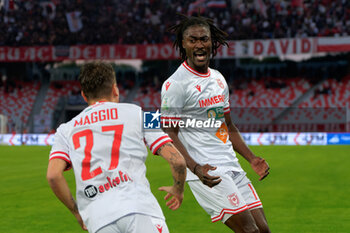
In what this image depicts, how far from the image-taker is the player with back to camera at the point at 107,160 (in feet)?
10.2

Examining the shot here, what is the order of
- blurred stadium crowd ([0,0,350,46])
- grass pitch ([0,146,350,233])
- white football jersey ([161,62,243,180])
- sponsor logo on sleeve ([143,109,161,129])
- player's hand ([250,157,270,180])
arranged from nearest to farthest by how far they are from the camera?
sponsor logo on sleeve ([143,109,161,129])
white football jersey ([161,62,243,180])
player's hand ([250,157,270,180])
grass pitch ([0,146,350,233])
blurred stadium crowd ([0,0,350,46])

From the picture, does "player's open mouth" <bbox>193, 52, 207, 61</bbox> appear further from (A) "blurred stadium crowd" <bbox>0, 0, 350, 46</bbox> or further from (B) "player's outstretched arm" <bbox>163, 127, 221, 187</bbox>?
(A) "blurred stadium crowd" <bbox>0, 0, 350, 46</bbox>

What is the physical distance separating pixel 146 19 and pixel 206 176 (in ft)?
114

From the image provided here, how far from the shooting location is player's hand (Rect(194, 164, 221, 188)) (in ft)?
15.5

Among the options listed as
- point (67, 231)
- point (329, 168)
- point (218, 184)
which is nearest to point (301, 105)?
point (329, 168)

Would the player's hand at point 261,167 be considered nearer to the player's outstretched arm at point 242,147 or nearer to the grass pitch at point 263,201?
the player's outstretched arm at point 242,147

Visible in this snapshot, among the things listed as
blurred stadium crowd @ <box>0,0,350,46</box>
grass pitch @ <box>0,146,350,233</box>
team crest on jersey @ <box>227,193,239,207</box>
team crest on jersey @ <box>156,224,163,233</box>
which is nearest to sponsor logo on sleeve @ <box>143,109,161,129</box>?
team crest on jersey @ <box>156,224,163,233</box>

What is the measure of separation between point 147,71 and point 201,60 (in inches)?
1372

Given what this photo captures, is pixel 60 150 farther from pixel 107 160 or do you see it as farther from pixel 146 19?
pixel 146 19

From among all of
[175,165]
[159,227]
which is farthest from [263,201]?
[159,227]

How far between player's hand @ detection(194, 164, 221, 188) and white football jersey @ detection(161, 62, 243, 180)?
261mm

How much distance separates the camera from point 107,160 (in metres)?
3.15

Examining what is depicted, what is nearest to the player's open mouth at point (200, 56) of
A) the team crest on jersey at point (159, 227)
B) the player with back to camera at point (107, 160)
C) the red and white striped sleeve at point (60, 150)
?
the player with back to camera at point (107, 160)

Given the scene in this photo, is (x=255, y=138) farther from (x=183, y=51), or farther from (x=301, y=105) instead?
(x=183, y=51)
